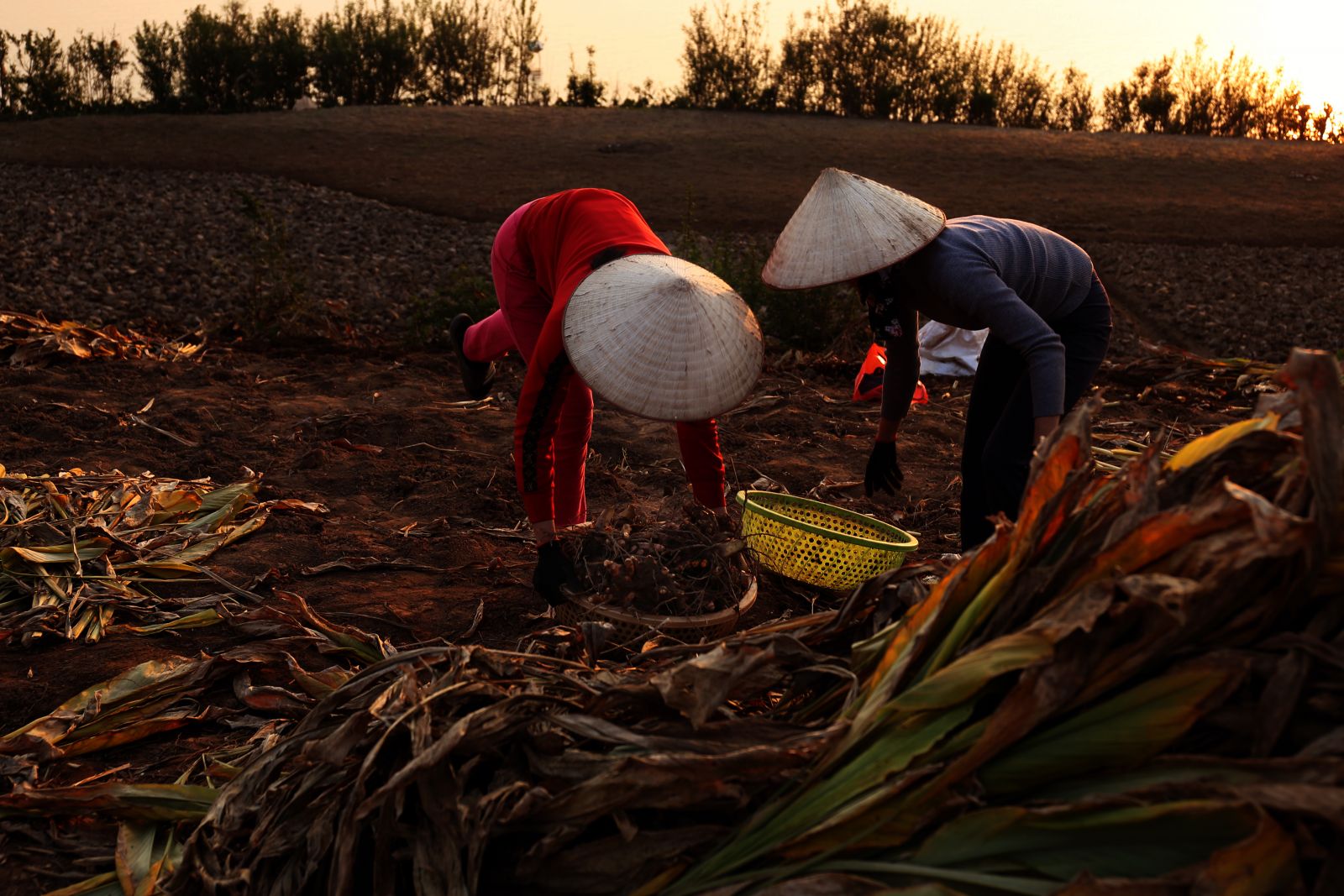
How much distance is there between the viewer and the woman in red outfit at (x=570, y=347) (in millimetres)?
2457

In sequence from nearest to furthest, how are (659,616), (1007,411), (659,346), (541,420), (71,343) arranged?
(659,346)
(659,616)
(541,420)
(1007,411)
(71,343)

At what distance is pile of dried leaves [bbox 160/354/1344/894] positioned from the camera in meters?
1.32

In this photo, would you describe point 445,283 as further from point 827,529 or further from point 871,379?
point 827,529

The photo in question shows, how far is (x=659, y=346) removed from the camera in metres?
2.43

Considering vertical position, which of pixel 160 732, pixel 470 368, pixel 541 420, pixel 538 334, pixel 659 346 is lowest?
pixel 160 732

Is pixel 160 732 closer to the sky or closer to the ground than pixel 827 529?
closer to the ground

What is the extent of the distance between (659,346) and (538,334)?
0.85 meters

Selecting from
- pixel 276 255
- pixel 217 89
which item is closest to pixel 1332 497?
pixel 276 255

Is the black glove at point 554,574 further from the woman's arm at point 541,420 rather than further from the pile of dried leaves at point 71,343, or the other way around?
the pile of dried leaves at point 71,343

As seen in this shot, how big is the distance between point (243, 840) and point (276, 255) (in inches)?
241

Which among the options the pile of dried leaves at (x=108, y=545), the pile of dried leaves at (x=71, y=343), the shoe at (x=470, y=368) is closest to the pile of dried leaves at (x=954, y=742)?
the pile of dried leaves at (x=108, y=545)

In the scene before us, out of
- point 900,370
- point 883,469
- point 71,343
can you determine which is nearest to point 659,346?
point 900,370

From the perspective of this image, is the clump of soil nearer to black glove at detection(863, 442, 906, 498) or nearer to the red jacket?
the red jacket

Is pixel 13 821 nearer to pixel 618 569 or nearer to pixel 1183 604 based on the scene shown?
pixel 618 569
